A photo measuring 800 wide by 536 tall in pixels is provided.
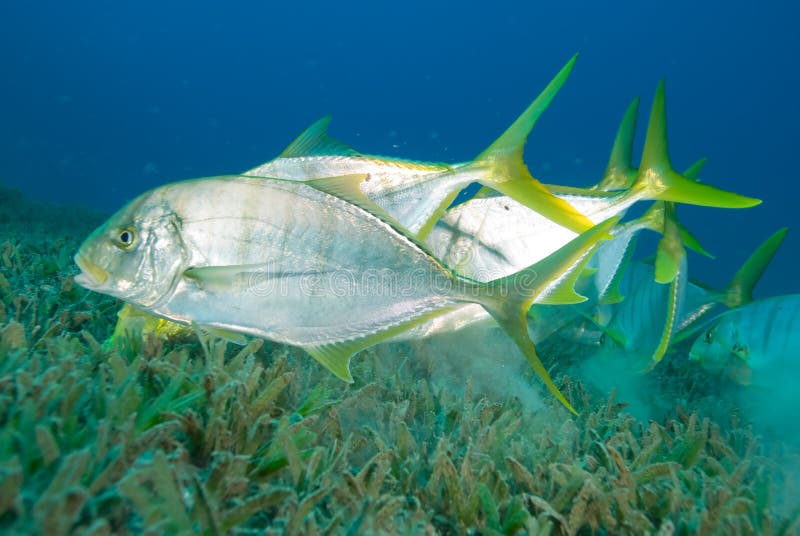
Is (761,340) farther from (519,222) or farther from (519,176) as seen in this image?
(519,176)

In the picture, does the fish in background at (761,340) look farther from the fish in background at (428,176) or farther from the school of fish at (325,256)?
the fish in background at (428,176)

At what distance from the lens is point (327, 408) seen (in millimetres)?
2074

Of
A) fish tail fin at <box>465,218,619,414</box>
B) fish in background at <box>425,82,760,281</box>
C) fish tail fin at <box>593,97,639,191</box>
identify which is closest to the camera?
fish tail fin at <box>465,218,619,414</box>

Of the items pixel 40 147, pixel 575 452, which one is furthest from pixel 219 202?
pixel 40 147

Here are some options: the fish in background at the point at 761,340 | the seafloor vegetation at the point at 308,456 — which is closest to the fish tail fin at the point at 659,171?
the fish in background at the point at 761,340

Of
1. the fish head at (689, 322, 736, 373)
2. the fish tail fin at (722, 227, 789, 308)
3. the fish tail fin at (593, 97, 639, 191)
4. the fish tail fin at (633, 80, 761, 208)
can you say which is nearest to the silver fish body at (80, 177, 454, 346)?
the fish tail fin at (633, 80, 761, 208)

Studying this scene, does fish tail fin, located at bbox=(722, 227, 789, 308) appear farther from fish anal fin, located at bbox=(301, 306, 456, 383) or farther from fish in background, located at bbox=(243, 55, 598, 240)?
fish anal fin, located at bbox=(301, 306, 456, 383)

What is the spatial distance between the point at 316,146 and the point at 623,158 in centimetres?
265

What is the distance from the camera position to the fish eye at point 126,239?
208cm

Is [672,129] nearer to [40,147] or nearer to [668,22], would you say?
[668,22]

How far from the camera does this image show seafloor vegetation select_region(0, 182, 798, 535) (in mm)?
1171

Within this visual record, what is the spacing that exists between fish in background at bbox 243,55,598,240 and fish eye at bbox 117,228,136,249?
0.91 m

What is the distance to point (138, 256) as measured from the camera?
2.08 metres

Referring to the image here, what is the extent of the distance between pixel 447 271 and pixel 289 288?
0.78 m
